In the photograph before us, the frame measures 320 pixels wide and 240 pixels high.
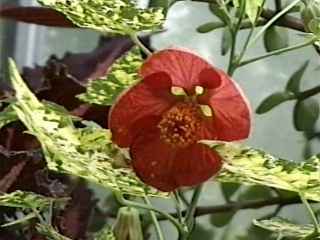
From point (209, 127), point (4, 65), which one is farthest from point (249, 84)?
point (209, 127)

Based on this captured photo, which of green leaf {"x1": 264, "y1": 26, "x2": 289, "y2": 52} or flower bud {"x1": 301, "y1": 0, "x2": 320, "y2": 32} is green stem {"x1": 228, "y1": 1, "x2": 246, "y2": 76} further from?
green leaf {"x1": 264, "y1": 26, "x2": 289, "y2": 52}

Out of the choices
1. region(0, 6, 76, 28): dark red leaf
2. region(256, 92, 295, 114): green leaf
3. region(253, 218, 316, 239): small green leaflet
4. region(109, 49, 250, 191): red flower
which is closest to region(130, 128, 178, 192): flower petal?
region(109, 49, 250, 191): red flower

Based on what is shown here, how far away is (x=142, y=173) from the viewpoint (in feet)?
1.40

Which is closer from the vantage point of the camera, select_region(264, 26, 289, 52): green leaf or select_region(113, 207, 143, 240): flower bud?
select_region(113, 207, 143, 240): flower bud

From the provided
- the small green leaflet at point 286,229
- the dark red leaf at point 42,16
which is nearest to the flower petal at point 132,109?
the small green leaflet at point 286,229

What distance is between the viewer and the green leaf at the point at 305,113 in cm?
81

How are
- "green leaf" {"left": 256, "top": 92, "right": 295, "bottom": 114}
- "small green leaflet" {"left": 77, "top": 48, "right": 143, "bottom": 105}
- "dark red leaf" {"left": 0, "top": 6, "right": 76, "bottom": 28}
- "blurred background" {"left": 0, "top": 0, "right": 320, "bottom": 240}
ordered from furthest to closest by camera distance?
"blurred background" {"left": 0, "top": 0, "right": 320, "bottom": 240}, "green leaf" {"left": 256, "top": 92, "right": 295, "bottom": 114}, "dark red leaf" {"left": 0, "top": 6, "right": 76, "bottom": 28}, "small green leaflet" {"left": 77, "top": 48, "right": 143, "bottom": 105}

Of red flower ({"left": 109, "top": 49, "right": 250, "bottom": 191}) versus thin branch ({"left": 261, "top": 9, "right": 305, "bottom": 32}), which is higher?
thin branch ({"left": 261, "top": 9, "right": 305, "bottom": 32})

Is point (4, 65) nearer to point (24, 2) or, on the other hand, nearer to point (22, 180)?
point (24, 2)

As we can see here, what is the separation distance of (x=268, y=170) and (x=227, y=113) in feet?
0.13

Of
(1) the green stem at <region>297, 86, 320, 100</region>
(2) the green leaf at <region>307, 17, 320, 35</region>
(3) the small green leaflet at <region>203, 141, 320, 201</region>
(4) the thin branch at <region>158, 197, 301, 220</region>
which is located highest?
(2) the green leaf at <region>307, 17, 320, 35</region>

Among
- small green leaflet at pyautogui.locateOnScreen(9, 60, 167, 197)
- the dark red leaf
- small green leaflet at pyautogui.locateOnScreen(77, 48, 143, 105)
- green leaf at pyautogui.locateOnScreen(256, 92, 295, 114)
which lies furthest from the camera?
green leaf at pyautogui.locateOnScreen(256, 92, 295, 114)

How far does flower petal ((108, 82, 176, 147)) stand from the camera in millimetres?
426

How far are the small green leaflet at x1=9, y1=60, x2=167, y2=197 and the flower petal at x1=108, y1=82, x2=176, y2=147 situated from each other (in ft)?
0.05
